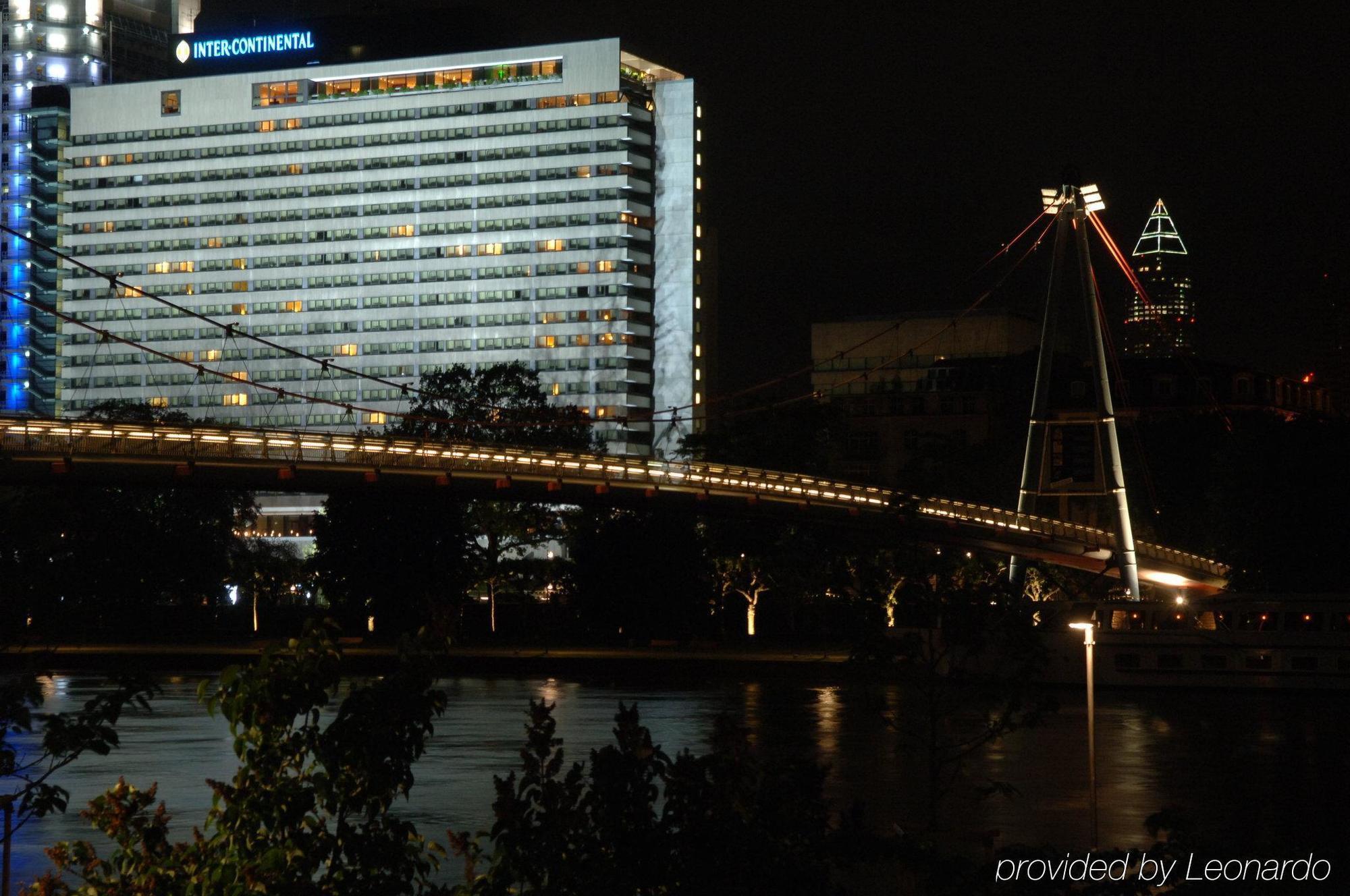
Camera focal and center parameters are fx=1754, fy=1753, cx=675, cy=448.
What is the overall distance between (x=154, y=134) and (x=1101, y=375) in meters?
143

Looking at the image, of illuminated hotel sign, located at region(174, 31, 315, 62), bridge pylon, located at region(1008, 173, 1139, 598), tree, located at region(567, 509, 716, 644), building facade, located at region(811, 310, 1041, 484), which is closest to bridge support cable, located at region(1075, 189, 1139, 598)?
bridge pylon, located at region(1008, 173, 1139, 598)

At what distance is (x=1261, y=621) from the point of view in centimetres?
6619

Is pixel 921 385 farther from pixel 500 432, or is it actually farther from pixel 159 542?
pixel 159 542

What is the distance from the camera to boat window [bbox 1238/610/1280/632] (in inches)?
2596

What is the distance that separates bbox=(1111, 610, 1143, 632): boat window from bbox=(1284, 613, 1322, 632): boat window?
18.1ft

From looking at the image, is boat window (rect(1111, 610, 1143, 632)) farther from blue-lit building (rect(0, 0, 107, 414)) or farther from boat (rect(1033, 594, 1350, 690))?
blue-lit building (rect(0, 0, 107, 414))

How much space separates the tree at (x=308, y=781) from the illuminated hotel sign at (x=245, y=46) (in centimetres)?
18398

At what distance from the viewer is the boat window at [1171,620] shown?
67188mm

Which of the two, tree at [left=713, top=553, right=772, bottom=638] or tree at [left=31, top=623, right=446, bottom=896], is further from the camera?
tree at [left=713, top=553, right=772, bottom=638]

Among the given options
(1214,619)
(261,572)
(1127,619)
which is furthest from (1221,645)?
(261,572)

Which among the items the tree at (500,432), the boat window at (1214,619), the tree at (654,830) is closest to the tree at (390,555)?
the tree at (500,432)

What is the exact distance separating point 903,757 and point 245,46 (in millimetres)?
166496

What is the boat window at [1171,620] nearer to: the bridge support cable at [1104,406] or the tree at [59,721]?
the bridge support cable at [1104,406]

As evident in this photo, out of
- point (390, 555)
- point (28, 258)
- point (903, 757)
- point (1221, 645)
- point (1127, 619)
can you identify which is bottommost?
point (903, 757)
